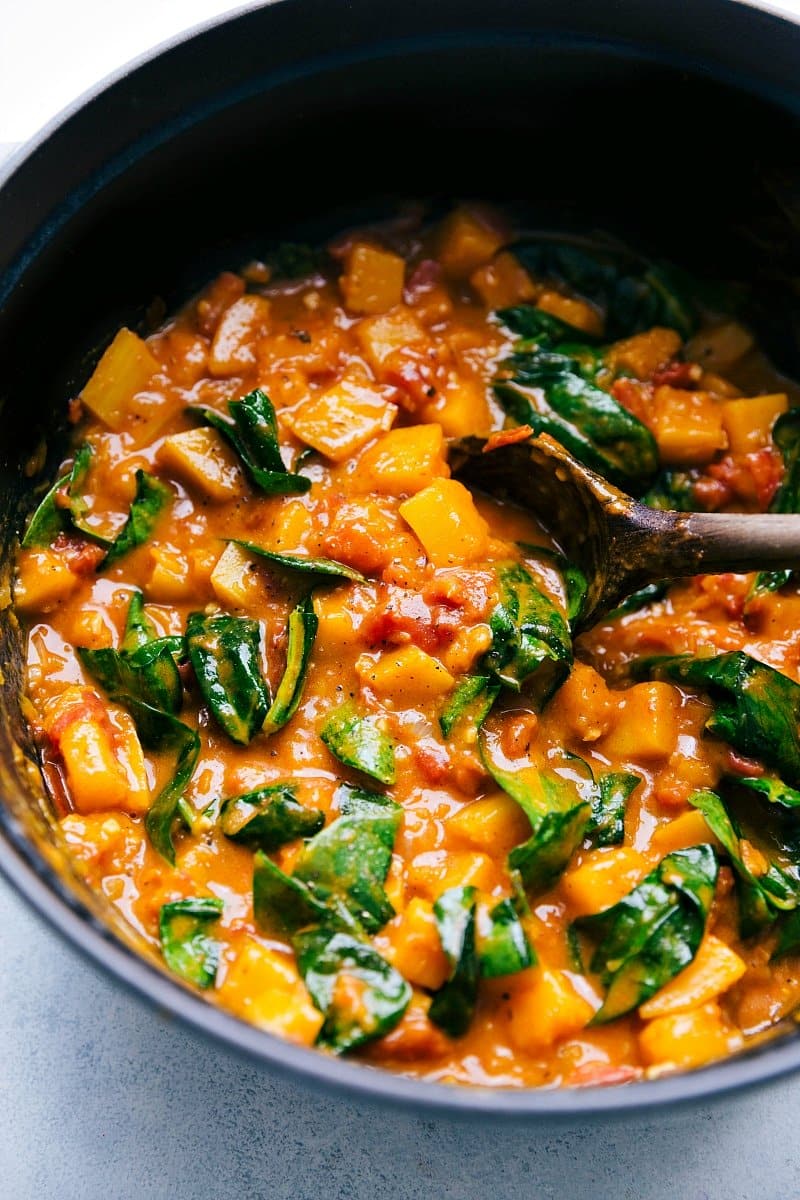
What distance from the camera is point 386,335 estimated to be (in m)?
4.73

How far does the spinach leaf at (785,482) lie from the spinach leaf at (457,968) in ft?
5.68

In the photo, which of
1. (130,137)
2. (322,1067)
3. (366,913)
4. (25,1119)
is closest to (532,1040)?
(366,913)

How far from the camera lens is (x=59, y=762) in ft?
13.3

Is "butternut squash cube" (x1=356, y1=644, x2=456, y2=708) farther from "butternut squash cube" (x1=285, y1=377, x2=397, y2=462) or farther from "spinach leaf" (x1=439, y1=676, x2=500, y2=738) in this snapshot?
"butternut squash cube" (x1=285, y1=377, x2=397, y2=462)

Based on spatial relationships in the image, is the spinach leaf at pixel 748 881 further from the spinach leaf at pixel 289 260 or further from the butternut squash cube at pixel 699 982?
the spinach leaf at pixel 289 260

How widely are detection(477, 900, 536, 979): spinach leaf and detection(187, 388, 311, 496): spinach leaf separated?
1.73m

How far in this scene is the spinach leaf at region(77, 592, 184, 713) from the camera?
161 inches

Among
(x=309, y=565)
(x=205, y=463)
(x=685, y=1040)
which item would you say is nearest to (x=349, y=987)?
(x=685, y=1040)

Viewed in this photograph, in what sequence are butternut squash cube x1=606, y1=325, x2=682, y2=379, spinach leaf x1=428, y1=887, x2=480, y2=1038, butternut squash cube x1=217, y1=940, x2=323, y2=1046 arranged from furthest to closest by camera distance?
butternut squash cube x1=606, y1=325, x2=682, y2=379
spinach leaf x1=428, y1=887, x2=480, y2=1038
butternut squash cube x1=217, y1=940, x2=323, y2=1046

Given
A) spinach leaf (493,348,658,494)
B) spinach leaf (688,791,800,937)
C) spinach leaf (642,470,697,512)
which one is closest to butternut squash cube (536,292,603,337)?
spinach leaf (493,348,658,494)

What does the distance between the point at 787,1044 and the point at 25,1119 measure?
2451 mm

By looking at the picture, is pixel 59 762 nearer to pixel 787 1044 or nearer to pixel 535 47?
pixel 787 1044

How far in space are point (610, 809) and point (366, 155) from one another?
2.73 m

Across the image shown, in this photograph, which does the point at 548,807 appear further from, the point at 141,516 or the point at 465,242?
the point at 465,242
